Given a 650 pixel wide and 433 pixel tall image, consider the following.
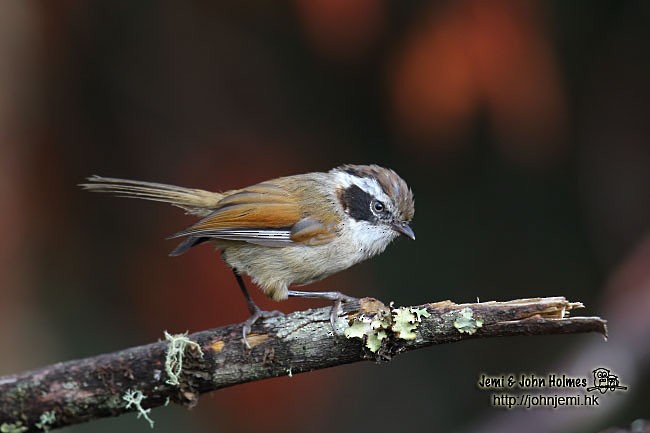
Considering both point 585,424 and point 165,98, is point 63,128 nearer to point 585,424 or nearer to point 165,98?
point 165,98

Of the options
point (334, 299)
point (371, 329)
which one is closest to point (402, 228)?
point (334, 299)

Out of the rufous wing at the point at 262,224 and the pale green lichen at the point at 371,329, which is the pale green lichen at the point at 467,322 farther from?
the rufous wing at the point at 262,224

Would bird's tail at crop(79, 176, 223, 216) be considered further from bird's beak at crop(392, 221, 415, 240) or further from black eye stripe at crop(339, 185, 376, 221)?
bird's beak at crop(392, 221, 415, 240)

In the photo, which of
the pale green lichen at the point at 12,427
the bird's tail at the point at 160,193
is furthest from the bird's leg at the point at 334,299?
the pale green lichen at the point at 12,427

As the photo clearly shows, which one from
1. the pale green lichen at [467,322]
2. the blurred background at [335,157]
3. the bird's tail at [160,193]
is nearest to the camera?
the pale green lichen at [467,322]

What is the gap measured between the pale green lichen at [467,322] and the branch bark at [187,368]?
0.12 metres

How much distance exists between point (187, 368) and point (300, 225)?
1.31m

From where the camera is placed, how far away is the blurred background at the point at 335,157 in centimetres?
567

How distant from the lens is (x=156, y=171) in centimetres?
670

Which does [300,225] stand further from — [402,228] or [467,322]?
[467,322]

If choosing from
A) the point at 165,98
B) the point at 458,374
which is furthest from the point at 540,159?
the point at 165,98

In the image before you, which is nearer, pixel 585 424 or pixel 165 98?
pixel 585 424

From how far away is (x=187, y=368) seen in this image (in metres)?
3.66

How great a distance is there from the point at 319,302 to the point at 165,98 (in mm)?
2245
